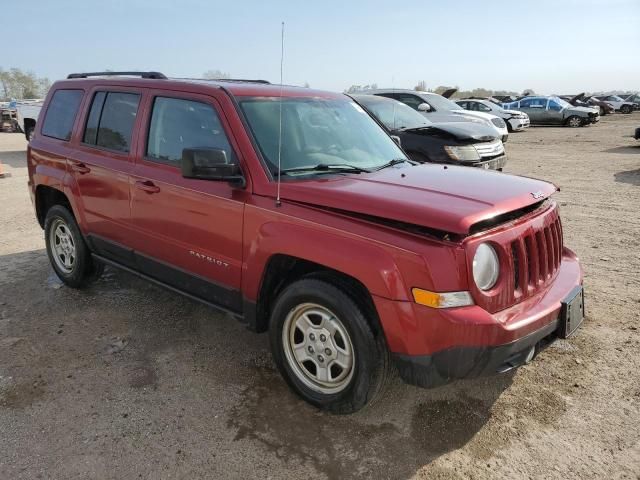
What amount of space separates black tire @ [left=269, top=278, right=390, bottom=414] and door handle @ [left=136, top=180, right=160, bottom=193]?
1.35 metres

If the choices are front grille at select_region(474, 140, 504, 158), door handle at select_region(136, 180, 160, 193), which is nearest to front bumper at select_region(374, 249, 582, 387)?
door handle at select_region(136, 180, 160, 193)

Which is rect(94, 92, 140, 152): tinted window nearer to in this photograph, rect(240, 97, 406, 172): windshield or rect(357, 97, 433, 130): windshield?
rect(240, 97, 406, 172): windshield

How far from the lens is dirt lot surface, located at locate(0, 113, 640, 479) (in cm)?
272

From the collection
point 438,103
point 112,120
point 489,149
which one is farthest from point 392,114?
point 112,120

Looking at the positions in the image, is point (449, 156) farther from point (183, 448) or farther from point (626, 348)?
point (183, 448)

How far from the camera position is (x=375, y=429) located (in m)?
3.00

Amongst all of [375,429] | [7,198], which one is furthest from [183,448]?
[7,198]

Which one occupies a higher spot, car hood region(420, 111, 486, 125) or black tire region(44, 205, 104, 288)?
car hood region(420, 111, 486, 125)

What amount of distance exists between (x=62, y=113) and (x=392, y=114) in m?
6.07

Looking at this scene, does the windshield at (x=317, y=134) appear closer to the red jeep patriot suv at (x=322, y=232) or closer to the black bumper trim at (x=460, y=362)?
the red jeep patriot suv at (x=322, y=232)

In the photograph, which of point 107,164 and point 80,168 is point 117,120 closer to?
point 107,164

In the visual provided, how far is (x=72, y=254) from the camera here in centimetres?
501

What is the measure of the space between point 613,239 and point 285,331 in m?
5.09

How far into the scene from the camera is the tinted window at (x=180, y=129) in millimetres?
3533
